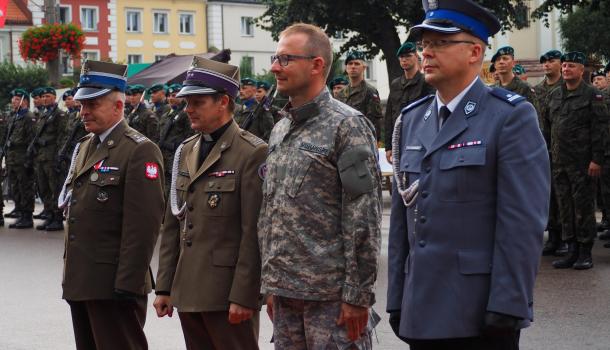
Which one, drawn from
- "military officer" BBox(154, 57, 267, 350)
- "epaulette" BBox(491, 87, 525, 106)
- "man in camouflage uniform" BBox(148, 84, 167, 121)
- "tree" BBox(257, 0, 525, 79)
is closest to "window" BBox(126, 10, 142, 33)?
"tree" BBox(257, 0, 525, 79)

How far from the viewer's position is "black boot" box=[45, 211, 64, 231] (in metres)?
16.9

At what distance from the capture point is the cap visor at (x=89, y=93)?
6.04m

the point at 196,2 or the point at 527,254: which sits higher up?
the point at 196,2

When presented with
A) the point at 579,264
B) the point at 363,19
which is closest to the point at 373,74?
the point at 363,19

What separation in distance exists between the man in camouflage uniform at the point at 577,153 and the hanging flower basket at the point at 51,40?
19.7 metres

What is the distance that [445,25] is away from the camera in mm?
4109

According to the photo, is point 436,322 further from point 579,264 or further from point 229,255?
point 579,264

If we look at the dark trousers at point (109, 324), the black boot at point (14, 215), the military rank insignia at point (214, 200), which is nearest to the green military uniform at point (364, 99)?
the black boot at point (14, 215)

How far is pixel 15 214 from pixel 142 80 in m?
8.68

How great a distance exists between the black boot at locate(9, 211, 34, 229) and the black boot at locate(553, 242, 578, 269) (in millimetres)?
9529

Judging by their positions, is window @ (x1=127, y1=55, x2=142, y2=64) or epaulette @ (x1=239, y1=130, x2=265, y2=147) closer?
epaulette @ (x1=239, y1=130, x2=265, y2=147)

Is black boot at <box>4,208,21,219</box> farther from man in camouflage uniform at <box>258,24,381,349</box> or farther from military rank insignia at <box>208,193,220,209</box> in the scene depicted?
man in camouflage uniform at <box>258,24,381,349</box>

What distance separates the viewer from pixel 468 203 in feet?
13.0

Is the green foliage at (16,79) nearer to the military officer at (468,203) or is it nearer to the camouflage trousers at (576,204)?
the camouflage trousers at (576,204)
